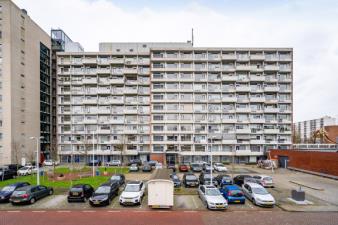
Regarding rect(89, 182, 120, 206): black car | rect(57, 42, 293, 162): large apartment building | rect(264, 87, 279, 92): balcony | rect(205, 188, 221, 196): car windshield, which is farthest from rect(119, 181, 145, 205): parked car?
rect(264, 87, 279, 92): balcony

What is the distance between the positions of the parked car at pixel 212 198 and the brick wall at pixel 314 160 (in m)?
27.1

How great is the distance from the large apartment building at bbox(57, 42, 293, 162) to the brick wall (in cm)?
1009

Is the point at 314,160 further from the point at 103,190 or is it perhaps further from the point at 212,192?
the point at 103,190

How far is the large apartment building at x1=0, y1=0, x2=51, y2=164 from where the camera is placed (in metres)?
51.7

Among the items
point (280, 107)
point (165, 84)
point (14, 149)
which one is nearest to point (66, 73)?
point (14, 149)

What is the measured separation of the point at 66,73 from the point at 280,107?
199 feet

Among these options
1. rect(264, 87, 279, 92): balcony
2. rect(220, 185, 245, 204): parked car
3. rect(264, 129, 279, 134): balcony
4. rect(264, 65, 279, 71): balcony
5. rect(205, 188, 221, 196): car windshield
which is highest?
rect(264, 65, 279, 71): balcony

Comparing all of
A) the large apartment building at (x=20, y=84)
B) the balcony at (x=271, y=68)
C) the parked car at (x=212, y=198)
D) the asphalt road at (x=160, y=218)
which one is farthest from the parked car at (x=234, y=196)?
the large apartment building at (x=20, y=84)

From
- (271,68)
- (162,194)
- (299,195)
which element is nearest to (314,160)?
(299,195)

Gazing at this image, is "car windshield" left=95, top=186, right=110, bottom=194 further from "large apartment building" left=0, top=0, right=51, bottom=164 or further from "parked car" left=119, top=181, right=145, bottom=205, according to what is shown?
"large apartment building" left=0, top=0, right=51, bottom=164

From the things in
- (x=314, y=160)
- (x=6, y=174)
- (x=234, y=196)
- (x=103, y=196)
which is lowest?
(x=6, y=174)

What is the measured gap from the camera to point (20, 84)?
5522cm

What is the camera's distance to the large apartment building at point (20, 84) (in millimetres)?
51719

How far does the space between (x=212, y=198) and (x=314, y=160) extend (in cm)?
3197
